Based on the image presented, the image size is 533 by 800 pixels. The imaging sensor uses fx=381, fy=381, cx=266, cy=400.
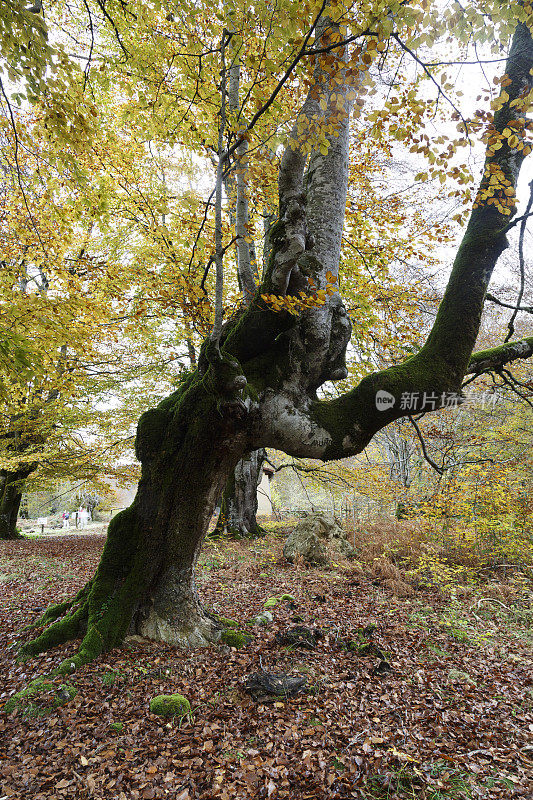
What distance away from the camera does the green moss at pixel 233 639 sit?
4.23 metres

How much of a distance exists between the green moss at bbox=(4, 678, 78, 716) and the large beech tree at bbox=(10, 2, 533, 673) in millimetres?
235

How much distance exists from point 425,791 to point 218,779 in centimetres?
133

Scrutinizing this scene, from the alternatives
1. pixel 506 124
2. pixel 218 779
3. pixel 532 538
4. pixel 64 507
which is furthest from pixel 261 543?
pixel 64 507

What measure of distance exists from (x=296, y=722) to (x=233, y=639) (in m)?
1.37

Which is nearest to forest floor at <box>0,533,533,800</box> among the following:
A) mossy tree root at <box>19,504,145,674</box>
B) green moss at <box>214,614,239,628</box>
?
mossy tree root at <box>19,504,145,674</box>

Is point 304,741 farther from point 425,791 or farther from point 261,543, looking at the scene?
point 261,543

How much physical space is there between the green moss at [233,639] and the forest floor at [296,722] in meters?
0.13

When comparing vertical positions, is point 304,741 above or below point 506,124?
below

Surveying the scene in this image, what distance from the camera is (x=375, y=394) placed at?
3.94m

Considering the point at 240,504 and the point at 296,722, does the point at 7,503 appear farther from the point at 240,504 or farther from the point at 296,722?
the point at 296,722

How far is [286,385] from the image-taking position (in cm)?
397

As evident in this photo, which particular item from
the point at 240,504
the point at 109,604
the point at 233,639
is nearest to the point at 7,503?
the point at 240,504

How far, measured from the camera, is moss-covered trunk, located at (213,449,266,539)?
11297mm

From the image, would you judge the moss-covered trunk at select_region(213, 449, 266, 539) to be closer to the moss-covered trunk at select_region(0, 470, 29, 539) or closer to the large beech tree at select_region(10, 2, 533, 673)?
the large beech tree at select_region(10, 2, 533, 673)
